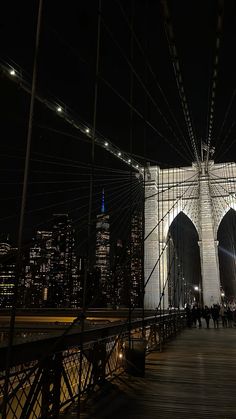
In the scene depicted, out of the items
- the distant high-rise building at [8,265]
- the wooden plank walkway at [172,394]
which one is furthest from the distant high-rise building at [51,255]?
the wooden plank walkway at [172,394]

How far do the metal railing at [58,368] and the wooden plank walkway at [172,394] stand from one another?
0.17m

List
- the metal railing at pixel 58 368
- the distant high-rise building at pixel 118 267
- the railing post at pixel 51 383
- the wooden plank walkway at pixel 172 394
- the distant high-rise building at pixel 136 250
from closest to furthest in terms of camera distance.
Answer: the metal railing at pixel 58 368
the railing post at pixel 51 383
the wooden plank walkway at pixel 172 394
the distant high-rise building at pixel 118 267
the distant high-rise building at pixel 136 250

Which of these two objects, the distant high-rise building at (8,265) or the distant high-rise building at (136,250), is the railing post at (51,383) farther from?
the distant high-rise building at (136,250)

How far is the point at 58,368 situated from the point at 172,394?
112cm

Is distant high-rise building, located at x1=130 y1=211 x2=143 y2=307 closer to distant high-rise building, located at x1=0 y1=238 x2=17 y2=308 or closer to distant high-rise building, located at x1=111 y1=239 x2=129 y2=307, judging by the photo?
distant high-rise building, located at x1=111 y1=239 x2=129 y2=307

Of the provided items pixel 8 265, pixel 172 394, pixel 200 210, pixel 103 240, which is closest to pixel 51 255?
pixel 103 240

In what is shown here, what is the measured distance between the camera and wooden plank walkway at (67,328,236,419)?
2.54 meters

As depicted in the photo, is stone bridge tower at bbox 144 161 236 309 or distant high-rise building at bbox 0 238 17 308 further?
stone bridge tower at bbox 144 161 236 309

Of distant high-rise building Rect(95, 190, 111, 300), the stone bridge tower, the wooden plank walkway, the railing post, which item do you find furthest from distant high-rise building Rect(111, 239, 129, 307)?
the stone bridge tower

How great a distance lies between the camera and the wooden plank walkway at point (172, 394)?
254cm

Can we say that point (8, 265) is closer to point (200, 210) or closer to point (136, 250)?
point (136, 250)

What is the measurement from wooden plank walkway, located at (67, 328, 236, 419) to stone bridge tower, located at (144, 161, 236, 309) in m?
14.7

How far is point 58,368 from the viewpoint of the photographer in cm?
257

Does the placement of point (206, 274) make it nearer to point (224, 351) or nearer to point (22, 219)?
point (224, 351)
